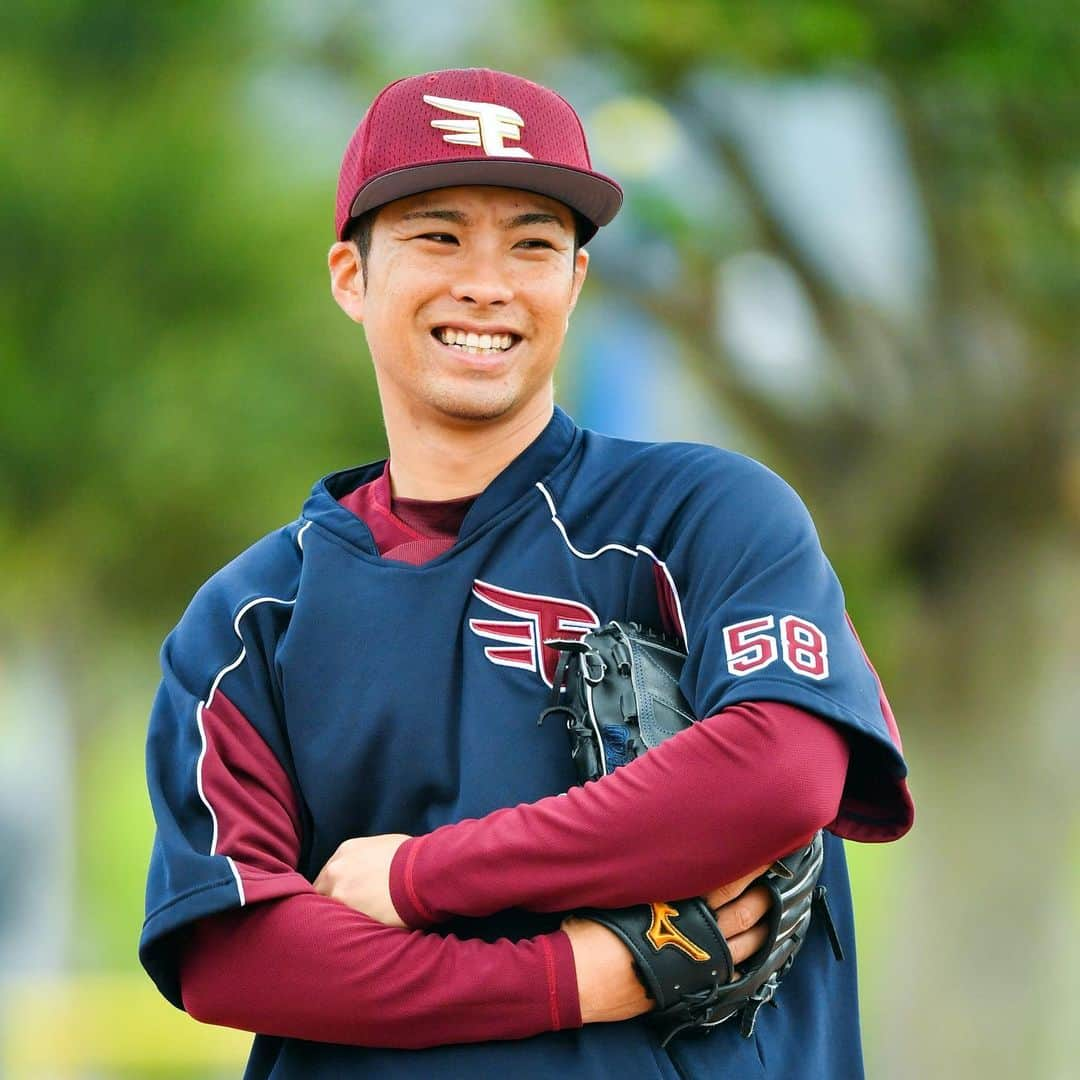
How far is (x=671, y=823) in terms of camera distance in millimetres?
2240

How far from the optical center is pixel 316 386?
31.4 feet

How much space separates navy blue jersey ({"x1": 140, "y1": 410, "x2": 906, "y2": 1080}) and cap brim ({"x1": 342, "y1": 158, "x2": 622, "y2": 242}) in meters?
0.35

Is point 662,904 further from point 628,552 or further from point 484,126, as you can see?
point 484,126

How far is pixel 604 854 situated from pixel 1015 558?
590 cm

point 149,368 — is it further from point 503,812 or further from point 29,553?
point 503,812

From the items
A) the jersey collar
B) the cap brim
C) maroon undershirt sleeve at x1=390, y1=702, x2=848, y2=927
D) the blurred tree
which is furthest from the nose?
the blurred tree

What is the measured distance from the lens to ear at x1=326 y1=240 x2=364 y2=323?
2.71m

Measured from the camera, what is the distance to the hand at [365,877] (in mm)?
2361

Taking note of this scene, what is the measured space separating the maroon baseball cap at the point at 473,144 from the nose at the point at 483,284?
0.11 metres

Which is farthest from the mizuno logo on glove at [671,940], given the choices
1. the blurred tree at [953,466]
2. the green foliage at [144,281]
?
the green foliage at [144,281]

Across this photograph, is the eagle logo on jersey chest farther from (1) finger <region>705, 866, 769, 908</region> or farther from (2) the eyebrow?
(2) the eyebrow

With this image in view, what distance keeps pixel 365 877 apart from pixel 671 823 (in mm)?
421

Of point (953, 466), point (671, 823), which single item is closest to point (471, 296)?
point (671, 823)

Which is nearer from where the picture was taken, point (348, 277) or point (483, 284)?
point (483, 284)
